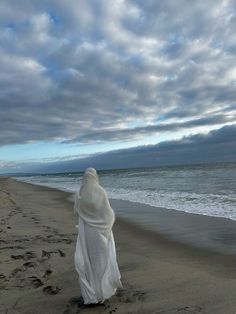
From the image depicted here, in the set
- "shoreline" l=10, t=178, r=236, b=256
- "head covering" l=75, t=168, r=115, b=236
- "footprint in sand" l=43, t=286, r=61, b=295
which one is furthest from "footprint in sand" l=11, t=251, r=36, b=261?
"shoreline" l=10, t=178, r=236, b=256

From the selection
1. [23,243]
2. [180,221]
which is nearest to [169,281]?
[23,243]

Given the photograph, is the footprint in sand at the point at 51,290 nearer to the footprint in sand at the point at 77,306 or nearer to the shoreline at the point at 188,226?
the footprint in sand at the point at 77,306

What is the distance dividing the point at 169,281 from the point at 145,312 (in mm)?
1241

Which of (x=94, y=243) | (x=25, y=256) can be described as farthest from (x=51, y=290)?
(x=25, y=256)

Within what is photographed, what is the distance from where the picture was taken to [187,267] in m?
7.43

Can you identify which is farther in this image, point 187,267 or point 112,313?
point 187,267

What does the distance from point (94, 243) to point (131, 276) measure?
1.57m

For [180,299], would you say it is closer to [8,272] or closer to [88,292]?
[88,292]

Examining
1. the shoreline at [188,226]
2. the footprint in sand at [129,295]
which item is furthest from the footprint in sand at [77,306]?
the shoreline at [188,226]

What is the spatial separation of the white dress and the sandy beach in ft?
0.66

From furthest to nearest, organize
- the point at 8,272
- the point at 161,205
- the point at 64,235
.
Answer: the point at 161,205, the point at 64,235, the point at 8,272

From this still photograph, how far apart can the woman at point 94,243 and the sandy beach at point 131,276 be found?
333 millimetres

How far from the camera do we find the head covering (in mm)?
5473

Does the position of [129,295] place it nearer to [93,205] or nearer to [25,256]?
[93,205]
